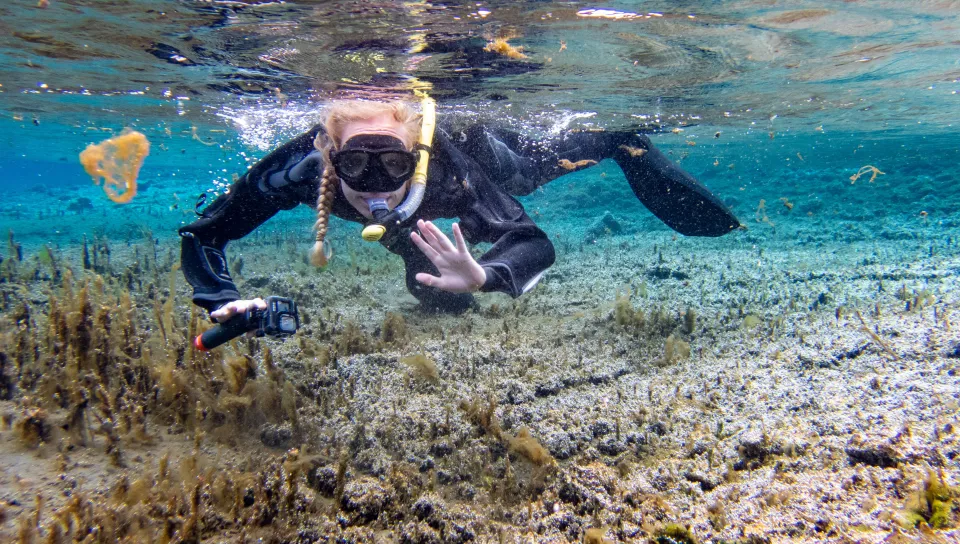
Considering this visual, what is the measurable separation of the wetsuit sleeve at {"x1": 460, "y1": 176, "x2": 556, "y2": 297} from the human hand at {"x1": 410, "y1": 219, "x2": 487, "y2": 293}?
0.16 m

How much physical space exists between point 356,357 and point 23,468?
→ 9.13 feet

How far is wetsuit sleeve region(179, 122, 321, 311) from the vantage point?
4105 millimetres

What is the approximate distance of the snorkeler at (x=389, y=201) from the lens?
3408mm

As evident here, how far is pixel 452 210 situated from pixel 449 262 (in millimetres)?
1764

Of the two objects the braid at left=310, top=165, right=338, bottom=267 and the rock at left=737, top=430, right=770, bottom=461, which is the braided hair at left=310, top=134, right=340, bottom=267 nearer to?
the braid at left=310, top=165, right=338, bottom=267

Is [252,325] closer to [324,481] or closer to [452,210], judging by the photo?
[324,481]

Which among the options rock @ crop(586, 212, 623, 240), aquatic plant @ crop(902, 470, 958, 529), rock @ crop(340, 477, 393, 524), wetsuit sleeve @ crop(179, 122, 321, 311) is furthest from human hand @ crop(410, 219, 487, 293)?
rock @ crop(586, 212, 623, 240)

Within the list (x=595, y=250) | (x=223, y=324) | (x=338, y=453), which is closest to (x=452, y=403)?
(x=338, y=453)

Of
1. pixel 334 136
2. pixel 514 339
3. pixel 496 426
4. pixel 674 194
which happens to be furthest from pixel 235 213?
pixel 674 194

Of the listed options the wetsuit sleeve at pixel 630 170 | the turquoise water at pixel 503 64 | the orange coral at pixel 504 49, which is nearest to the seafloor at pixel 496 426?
the wetsuit sleeve at pixel 630 170

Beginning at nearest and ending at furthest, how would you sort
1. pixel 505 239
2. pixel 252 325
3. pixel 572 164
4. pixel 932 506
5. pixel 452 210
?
pixel 932 506, pixel 252 325, pixel 505 239, pixel 452 210, pixel 572 164

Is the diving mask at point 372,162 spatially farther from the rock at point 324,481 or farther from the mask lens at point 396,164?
the rock at point 324,481

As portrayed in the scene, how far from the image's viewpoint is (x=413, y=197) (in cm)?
393

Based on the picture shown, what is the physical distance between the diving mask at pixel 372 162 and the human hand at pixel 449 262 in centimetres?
108
